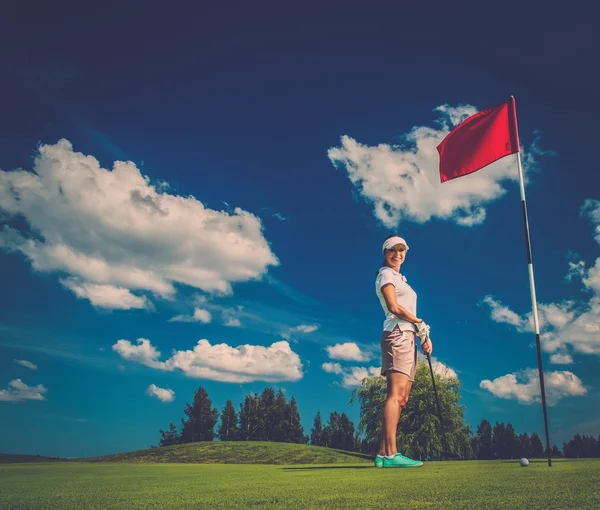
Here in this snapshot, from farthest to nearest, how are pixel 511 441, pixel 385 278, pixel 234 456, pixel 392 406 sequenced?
pixel 511 441 → pixel 234 456 → pixel 385 278 → pixel 392 406

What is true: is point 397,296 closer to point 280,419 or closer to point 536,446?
point 280,419

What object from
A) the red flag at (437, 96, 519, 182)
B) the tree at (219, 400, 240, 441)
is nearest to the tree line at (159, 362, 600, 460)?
the tree at (219, 400, 240, 441)

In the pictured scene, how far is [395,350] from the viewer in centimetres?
711

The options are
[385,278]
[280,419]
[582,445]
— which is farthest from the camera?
[280,419]

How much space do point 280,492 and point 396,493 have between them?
1151mm

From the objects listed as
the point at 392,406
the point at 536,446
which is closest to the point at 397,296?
the point at 392,406

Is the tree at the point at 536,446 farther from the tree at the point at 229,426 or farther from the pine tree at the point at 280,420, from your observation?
the tree at the point at 229,426

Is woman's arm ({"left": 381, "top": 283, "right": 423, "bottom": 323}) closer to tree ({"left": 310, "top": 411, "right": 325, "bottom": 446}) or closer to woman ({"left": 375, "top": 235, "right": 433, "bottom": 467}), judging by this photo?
woman ({"left": 375, "top": 235, "right": 433, "bottom": 467})

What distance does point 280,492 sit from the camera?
4.48 meters

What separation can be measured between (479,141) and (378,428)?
34.9m

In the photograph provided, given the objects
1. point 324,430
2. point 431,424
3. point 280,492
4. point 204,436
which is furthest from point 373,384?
point 324,430

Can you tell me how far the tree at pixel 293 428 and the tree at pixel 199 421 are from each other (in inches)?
633

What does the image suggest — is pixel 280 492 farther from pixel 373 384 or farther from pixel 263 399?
pixel 263 399

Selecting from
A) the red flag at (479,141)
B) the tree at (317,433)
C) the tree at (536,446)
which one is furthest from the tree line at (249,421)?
the red flag at (479,141)
